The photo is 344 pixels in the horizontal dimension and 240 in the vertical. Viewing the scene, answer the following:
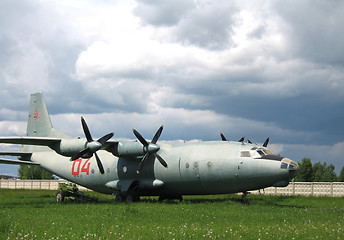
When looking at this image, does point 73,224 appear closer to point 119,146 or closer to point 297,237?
point 297,237

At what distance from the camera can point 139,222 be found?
52.4 ft

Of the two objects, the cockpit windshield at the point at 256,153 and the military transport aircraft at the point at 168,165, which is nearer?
Result: the military transport aircraft at the point at 168,165

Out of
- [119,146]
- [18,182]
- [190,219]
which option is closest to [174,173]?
[119,146]

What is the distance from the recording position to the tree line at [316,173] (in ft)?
335

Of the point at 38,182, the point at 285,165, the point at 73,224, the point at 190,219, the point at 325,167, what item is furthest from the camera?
the point at 325,167

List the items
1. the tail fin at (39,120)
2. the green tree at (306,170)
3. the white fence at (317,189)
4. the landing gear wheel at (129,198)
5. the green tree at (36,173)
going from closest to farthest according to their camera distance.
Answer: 1. the landing gear wheel at (129,198)
2. the tail fin at (39,120)
3. the white fence at (317,189)
4. the green tree at (306,170)
5. the green tree at (36,173)

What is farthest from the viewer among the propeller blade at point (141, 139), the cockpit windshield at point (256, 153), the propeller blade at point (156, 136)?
the propeller blade at point (156, 136)

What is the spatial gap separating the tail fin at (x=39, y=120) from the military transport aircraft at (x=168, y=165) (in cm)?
455

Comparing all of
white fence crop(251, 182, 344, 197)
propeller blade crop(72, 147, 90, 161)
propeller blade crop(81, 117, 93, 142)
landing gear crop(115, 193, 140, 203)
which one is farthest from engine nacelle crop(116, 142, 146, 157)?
white fence crop(251, 182, 344, 197)

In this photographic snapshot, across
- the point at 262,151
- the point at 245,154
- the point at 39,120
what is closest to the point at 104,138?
the point at 245,154

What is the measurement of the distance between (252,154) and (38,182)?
62.3 meters

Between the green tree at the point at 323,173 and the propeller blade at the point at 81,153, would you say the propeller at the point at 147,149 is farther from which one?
the green tree at the point at 323,173

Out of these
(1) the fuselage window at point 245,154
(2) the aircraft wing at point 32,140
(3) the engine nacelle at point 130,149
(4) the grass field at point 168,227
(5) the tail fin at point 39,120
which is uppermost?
(5) the tail fin at point 39,120

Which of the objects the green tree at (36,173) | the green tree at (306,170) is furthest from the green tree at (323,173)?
the green tree at (36,173)
